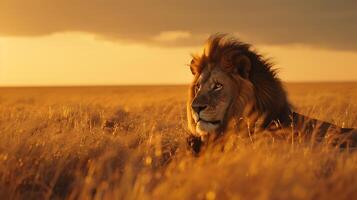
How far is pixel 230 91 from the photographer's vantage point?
7.17 m

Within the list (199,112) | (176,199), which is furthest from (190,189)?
(199,112)

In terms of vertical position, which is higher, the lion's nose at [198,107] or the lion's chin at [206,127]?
the lion's nose at [198,107]

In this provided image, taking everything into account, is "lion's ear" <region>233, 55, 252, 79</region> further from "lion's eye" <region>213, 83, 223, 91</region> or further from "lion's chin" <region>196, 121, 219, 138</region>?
"lion's chin" <region>196, 121, 219, 138</region>

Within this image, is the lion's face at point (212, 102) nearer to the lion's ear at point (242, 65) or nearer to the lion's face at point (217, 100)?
the lion's face at point (217, 100)

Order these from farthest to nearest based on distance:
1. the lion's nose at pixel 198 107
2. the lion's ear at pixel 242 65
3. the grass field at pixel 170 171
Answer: the lion's ear at pixel 242 65 < the lion's nose at pixel 198 107 < the grass field at pixel 170 171

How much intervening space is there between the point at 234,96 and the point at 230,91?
0.24 ft

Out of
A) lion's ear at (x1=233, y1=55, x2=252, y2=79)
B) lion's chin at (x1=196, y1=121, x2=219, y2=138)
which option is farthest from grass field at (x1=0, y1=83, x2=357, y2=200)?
lion's ear at (x1=233, y1=55, x2=252, y2=79)

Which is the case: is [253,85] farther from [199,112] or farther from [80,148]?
[80,148]

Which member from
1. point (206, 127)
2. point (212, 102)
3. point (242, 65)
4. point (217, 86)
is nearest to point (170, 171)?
point (206, 127)

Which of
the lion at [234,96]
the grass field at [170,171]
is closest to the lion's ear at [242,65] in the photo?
the lion at [234,96]

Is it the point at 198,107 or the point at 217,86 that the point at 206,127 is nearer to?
the point at 198,107

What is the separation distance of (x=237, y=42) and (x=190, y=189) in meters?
3.50

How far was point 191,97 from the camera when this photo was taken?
7.66m

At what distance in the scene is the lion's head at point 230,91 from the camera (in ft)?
23.2
